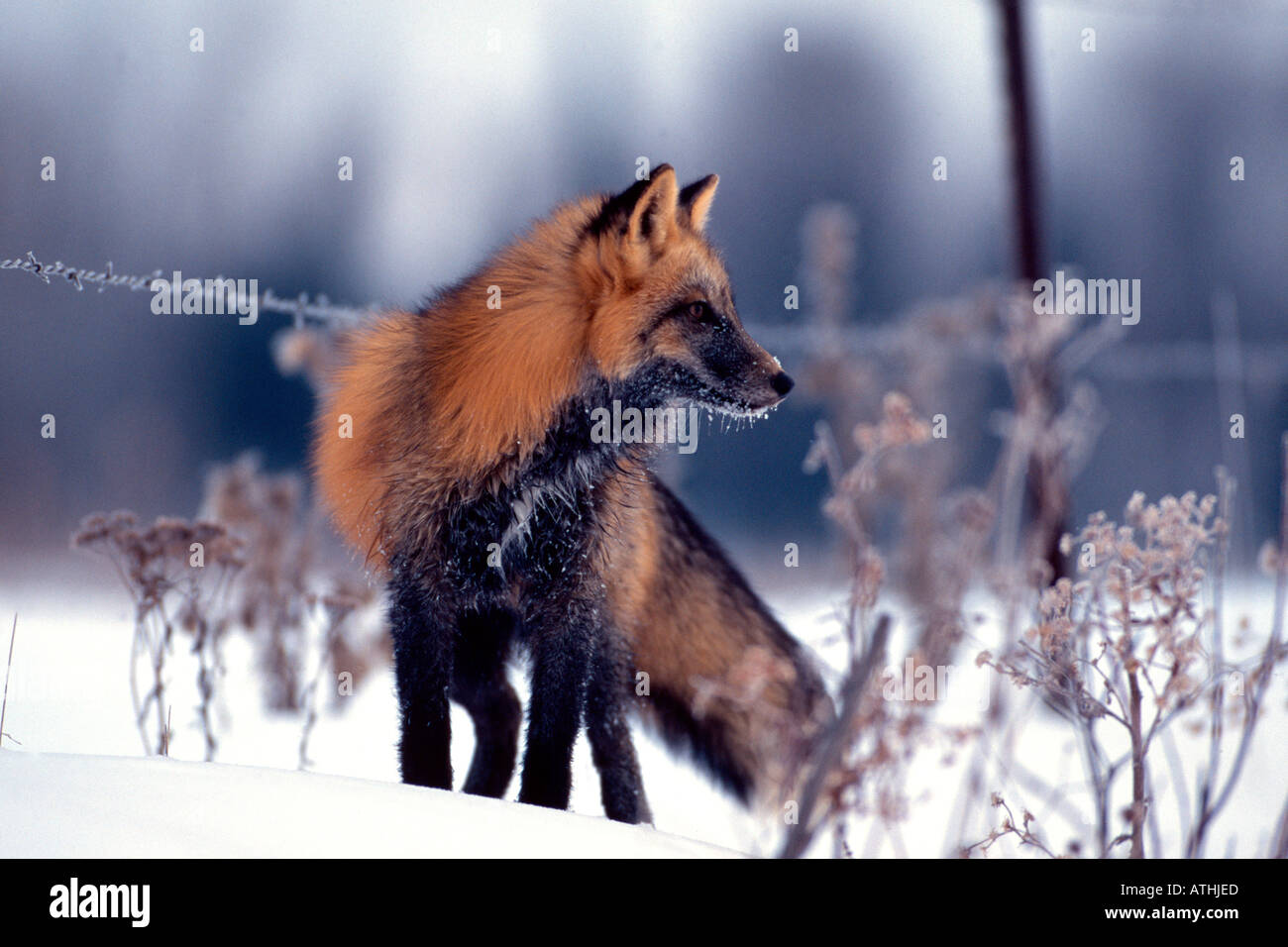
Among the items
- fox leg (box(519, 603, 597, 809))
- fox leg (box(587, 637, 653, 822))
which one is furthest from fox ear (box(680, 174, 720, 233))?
fox leg (box(587, 637, 653, 822))

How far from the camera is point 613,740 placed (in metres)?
3.76

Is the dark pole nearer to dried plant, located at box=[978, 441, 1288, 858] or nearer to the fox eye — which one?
dried plant, located at box=[978, 441, 1288, 858]

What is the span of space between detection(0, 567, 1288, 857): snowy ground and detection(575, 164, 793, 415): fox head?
2.85ft

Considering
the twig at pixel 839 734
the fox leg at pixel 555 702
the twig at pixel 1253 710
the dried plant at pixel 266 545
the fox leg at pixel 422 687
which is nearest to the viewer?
the twig at pixel 839 734

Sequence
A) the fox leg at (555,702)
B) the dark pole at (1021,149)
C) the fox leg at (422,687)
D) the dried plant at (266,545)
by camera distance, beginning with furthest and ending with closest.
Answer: the dark pole at (1021,149) < the dried plant at (266,545) < the fox leg at (555,702) < the fox leg at (422,687)

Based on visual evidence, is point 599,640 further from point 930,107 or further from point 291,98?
point 930,107

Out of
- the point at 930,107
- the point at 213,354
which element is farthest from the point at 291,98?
the point at 930,107

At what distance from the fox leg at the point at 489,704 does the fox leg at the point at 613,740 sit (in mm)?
374

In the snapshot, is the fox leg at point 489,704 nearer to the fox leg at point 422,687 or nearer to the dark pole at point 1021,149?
the fox leg at point 422,687

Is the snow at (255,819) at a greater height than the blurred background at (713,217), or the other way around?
the blurred background at (713,217)

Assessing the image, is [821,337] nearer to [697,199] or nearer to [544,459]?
[697,199]

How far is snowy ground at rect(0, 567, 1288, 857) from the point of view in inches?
90.7

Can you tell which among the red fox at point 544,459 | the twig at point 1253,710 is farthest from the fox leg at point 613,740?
the twig at point 1253,710

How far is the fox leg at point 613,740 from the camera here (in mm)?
3734
